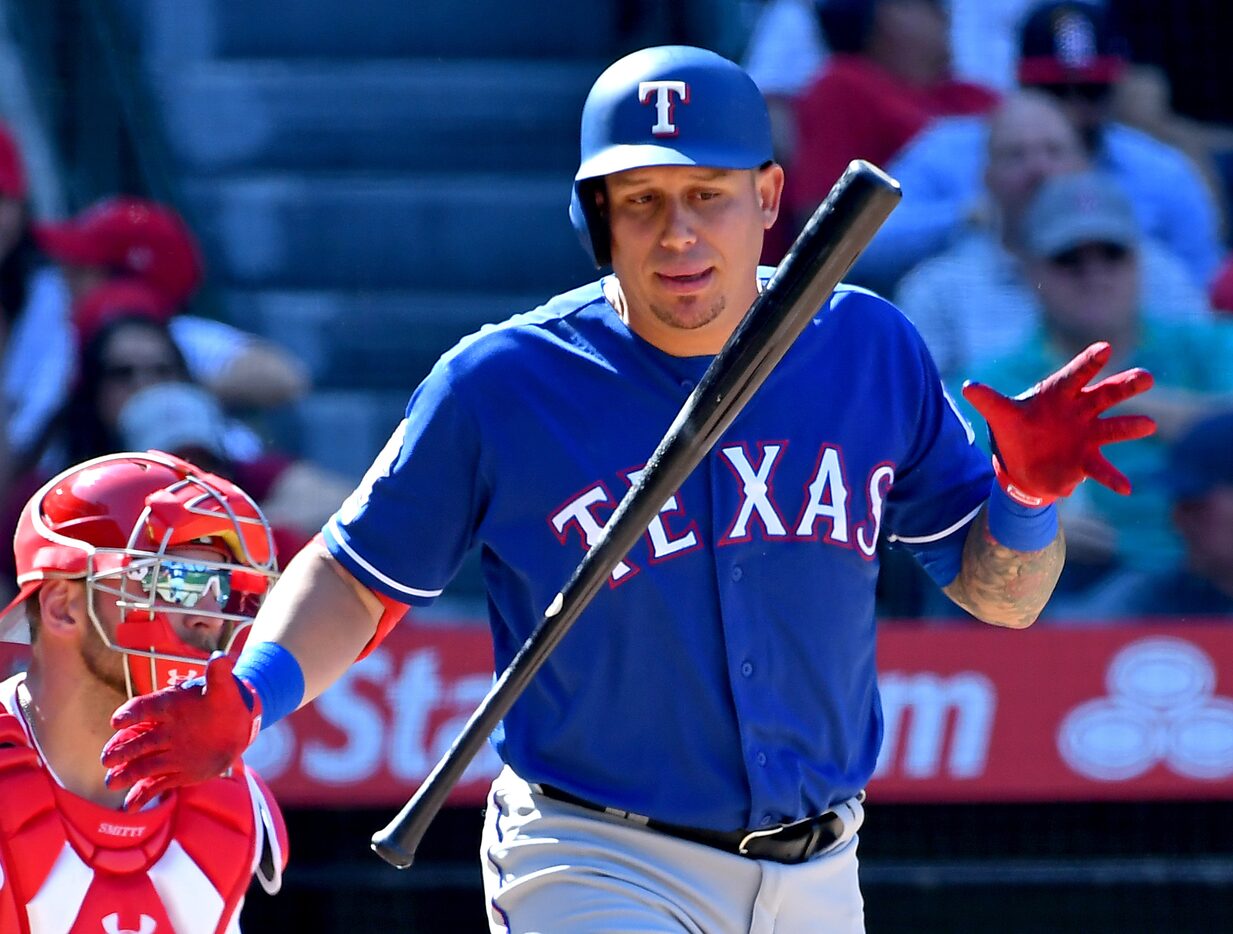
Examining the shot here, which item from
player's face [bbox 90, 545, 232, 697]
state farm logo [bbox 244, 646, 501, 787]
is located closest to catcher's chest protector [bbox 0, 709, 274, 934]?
player's face [bbox 90, 545, 232, 697]

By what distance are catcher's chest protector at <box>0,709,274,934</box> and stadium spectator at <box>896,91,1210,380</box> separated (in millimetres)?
2845

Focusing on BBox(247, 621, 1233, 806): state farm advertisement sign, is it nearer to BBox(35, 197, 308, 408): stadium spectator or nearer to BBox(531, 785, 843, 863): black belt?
BBox(35, 197, 308, 408): stadium spectator

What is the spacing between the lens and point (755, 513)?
259 cm

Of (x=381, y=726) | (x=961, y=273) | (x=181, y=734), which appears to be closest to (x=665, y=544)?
(x=181, y=734)

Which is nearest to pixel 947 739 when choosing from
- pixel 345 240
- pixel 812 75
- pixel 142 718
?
pixel 812 75

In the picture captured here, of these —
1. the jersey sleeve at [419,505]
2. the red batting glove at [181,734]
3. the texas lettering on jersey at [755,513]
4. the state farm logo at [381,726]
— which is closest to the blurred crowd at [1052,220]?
the state farm logo at [381,726]

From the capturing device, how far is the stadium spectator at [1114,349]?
17.1ft

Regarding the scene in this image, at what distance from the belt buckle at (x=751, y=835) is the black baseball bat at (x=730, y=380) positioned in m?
0.34

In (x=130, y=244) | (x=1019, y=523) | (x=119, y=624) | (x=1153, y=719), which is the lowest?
(x=1153, y=719)

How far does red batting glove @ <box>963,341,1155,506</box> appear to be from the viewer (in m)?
2.57

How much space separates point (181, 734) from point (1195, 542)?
3.49 m

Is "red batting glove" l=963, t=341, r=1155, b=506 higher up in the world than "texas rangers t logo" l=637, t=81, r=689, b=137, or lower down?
lower down

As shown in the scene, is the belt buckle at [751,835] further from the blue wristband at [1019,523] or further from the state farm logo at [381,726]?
the state farm logo at [381,726]

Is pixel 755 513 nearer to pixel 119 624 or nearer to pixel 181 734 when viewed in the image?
pixel 181 734
